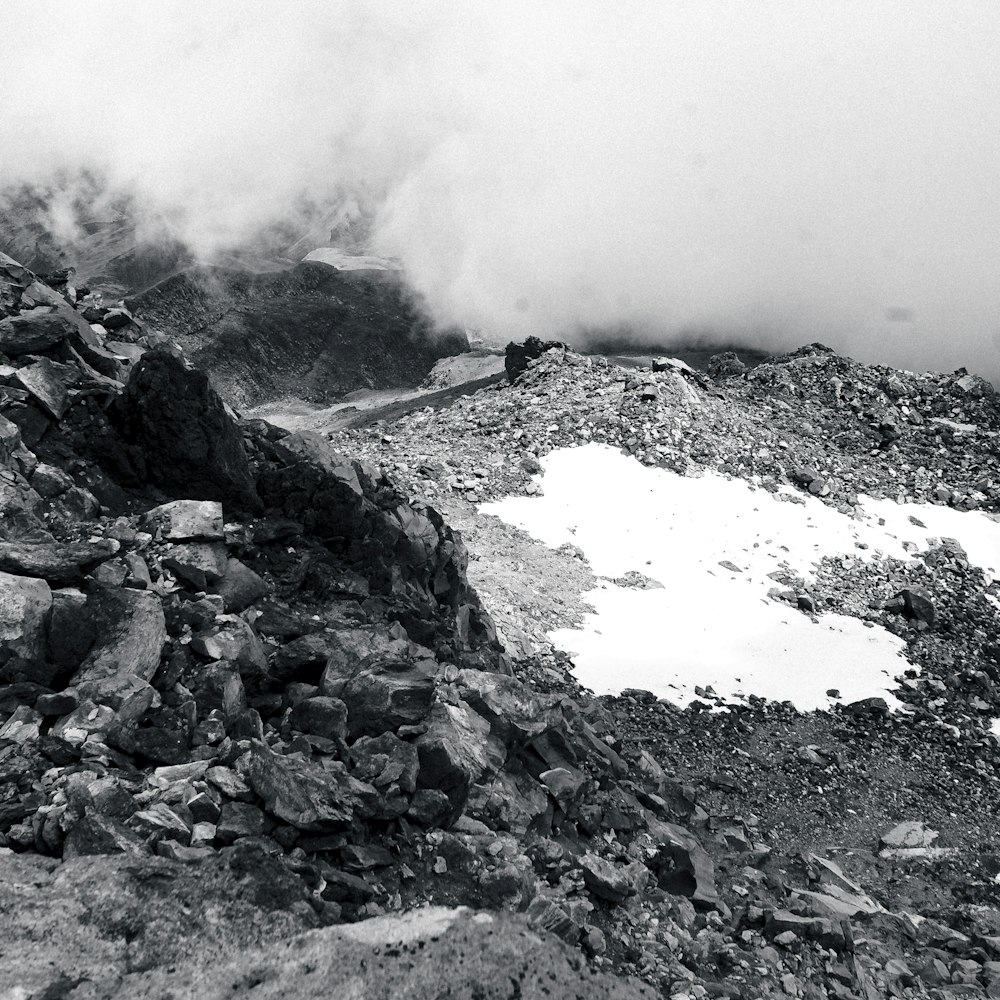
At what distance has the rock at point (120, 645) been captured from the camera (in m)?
8.70

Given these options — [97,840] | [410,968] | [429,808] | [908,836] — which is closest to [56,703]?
[97,840]

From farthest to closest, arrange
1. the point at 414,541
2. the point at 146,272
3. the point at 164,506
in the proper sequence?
the point at 146,272, the point at 414,541, the point at 164,506

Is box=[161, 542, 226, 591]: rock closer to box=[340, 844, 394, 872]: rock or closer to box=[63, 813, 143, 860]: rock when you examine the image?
box=[63, 813, 143, 860]: rock

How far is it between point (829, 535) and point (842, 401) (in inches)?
720

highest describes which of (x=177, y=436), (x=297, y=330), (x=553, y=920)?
(x=297, y=330)

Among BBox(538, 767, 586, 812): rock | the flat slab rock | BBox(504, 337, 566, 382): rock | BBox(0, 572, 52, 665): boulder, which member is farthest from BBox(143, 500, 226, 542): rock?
BBox(504, 337, 566, 382): rock

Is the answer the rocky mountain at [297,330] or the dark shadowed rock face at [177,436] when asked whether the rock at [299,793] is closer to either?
the dark shadowed rock face at [177,436]

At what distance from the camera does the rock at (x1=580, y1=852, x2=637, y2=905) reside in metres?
9.52

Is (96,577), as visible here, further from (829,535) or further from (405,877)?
(829,535)

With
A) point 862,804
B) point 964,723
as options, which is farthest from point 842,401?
point 862,804

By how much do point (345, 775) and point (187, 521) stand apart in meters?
5.25

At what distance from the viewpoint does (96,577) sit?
1003cm

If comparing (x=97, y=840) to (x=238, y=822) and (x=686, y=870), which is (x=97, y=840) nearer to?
(x=238, y=822)

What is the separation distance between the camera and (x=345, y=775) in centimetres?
877
